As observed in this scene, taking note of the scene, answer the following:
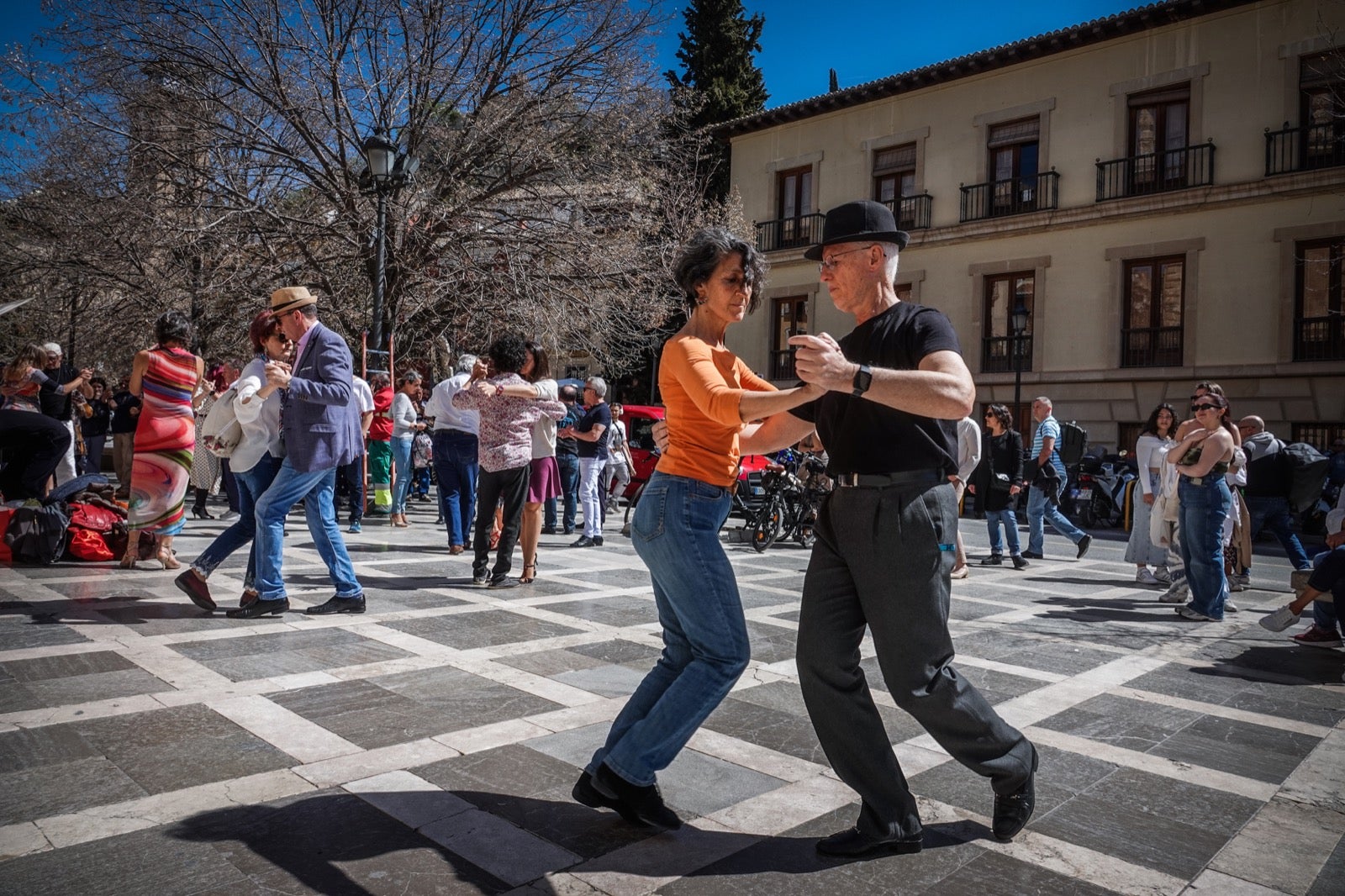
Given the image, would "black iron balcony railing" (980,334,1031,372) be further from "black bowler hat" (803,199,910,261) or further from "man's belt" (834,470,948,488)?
"man's belt" (834,470,948,488)

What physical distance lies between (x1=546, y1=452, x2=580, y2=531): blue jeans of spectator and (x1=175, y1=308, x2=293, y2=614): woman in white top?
5.32 meters

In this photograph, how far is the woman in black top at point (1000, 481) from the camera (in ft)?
A: 34.4

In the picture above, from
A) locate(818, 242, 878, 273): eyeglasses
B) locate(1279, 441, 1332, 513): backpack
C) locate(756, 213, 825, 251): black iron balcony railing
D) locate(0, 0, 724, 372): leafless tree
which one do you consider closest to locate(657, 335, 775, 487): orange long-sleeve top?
locate(818, 242, 878, 273): eyeglasses

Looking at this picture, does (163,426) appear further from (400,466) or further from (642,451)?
(642,451)

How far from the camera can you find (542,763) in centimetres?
358

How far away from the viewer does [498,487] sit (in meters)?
7.60

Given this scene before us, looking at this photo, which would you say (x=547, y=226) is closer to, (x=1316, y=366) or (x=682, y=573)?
(x=682, y=573)

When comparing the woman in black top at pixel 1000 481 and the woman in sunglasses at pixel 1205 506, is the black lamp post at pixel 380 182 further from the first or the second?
the woman in sunglasses at pixel 1205 506

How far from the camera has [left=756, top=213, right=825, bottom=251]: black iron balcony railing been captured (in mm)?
29016

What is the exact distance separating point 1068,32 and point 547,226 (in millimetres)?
14563

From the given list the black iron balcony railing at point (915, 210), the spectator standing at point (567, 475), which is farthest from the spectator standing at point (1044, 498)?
the black iron balcony railing at point (915, 210)

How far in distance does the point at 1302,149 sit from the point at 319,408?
71.3 feet

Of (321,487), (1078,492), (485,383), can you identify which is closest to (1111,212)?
(1078,492)

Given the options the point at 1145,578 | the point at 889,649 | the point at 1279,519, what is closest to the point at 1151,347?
the point at 1279,519
